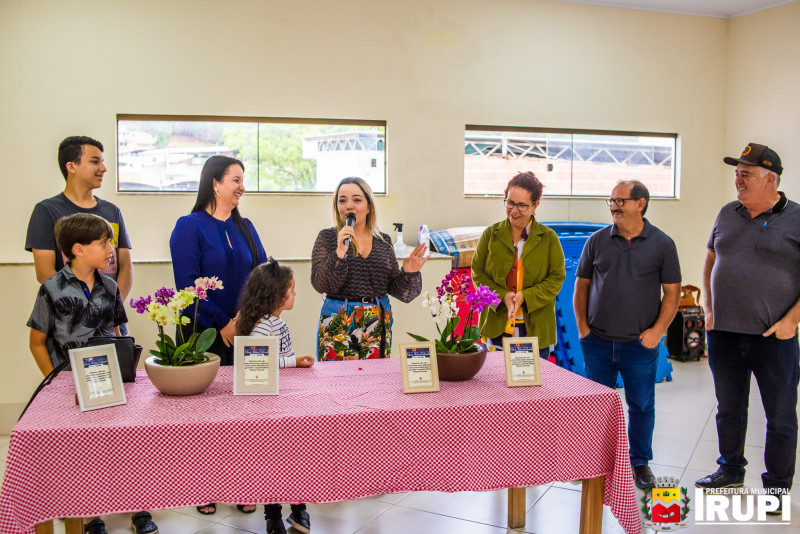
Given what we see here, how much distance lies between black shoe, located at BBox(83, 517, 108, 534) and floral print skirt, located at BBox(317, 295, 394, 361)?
114 centimetres

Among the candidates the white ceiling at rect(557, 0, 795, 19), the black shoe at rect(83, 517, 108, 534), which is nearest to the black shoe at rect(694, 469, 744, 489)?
the black shoe at rect(83, 517, 108, 534)

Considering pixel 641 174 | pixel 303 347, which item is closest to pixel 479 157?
pixel 641 174

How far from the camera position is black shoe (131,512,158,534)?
2.84 meters

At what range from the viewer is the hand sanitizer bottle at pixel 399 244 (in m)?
5.34

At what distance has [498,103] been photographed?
242 inches

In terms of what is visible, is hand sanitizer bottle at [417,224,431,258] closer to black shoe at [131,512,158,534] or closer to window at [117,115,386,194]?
window at [117,115,386,194]

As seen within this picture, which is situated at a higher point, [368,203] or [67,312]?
[368,203]

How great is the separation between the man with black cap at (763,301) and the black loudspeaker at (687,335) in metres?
3.22

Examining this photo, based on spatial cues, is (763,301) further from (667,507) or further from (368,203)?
(368,203)

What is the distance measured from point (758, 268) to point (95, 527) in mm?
3114

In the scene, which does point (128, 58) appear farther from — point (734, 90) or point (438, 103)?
point (734, 90)

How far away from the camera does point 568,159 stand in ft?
21.5

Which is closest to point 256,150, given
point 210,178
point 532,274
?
point 210,178

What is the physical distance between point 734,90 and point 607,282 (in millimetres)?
4552
